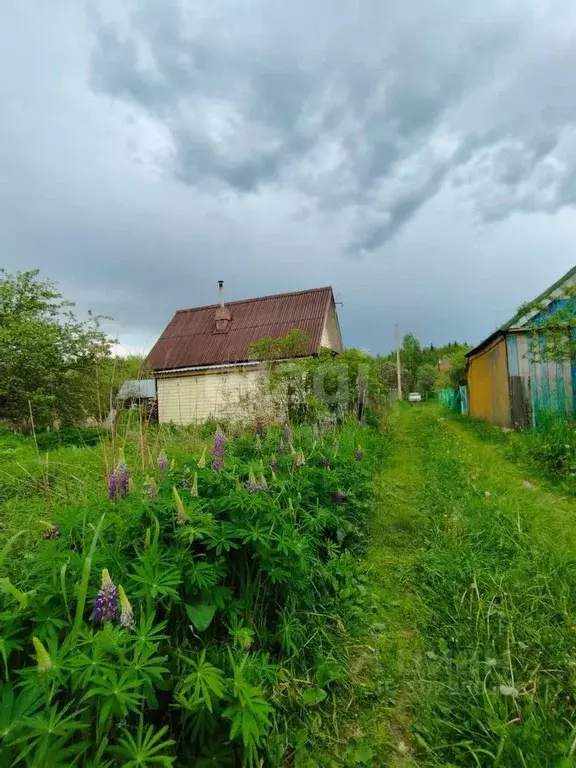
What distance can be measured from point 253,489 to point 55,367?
13677mm

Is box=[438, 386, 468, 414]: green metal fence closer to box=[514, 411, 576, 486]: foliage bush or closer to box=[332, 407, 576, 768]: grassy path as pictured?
box=[514, 411, 576, 486]: foliage bush

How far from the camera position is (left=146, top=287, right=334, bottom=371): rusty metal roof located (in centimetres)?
1725

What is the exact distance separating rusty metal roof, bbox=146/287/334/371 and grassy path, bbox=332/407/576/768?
12662 mm

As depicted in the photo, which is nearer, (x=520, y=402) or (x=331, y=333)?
(x=520, y=402)

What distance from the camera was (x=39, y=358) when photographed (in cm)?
1275

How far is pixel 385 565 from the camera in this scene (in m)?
3.29

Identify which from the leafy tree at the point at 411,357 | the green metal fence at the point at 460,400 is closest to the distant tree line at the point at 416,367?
the leafy tree at the point at 411,357

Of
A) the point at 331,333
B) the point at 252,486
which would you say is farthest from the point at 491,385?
the point at 252,486

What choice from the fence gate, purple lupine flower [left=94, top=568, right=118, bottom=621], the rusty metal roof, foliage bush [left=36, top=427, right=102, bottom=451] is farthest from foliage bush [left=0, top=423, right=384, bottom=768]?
the rusty metal roof

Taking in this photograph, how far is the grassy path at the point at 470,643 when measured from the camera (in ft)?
5.36

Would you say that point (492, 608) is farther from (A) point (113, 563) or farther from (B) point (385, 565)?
(A) point (113, 563)

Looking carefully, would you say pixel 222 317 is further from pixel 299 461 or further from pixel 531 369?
pixel 299 461

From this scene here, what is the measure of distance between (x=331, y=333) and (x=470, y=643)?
16.8m

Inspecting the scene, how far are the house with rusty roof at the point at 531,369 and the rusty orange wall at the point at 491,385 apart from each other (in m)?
0.03
